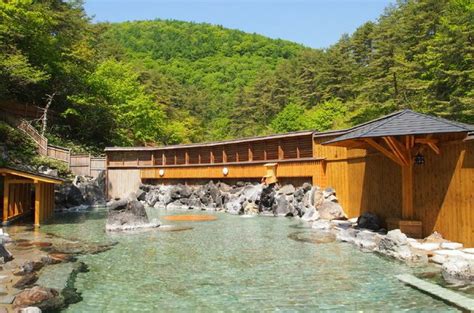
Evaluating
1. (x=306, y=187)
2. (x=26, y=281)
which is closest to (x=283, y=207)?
(x=306, y=187)

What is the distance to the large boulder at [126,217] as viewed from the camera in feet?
49.3

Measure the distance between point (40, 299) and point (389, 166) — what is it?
996 cm

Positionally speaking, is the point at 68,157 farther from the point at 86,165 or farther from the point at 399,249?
the point at 399,249

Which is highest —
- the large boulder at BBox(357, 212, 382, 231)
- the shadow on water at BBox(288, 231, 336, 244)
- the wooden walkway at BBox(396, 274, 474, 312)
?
the large boulder at BBox(357, 212, 382, 231)

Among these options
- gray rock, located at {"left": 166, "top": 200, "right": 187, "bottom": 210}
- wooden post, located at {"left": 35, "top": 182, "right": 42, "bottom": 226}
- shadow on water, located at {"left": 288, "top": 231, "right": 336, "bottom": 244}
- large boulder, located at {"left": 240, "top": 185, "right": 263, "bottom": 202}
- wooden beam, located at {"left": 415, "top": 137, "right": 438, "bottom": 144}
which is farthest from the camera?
gray rock, located at {"left": 166, "top": 200, "right": 187, "bottom": 210}

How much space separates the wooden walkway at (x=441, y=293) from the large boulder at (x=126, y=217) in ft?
33.9

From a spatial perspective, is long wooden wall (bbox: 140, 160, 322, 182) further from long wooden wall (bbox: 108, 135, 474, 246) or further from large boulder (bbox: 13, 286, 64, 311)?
large boulder (bbox: 13, 286, 64, 311)

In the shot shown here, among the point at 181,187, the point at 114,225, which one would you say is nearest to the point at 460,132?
the point at 114,225

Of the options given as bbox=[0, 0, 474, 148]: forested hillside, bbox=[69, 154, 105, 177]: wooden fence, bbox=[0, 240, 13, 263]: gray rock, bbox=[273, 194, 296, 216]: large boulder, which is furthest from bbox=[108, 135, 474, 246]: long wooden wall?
bbox=[0, 240, 13, 263]: gray rock

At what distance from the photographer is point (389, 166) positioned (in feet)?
40.0

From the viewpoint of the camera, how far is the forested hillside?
2191 centimetres

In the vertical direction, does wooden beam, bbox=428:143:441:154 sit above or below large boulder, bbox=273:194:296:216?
above

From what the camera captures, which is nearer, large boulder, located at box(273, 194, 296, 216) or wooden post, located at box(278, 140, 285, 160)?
large boulder, located at box(273, 194, 296, 216)

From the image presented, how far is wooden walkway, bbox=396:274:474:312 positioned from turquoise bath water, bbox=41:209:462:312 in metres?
0.14
